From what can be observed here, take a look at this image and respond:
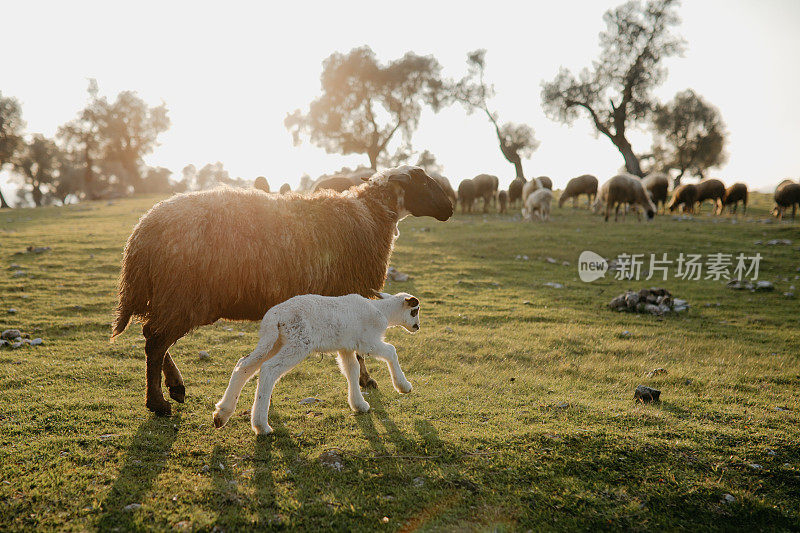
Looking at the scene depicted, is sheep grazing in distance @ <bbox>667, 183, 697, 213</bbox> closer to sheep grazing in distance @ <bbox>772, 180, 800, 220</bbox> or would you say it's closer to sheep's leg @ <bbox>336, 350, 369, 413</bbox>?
sheep grazing in distance @ <bbox>772, 180, 800, 220</bbox>

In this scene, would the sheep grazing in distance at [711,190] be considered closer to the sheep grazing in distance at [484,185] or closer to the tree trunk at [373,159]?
the sheep grazing in distance at [484,185]

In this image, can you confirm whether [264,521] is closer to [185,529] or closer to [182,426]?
[185,529]

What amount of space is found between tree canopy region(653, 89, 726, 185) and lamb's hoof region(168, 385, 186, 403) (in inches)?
1999

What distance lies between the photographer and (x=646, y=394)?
19.0 feet

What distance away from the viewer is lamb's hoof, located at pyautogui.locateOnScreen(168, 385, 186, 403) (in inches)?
213

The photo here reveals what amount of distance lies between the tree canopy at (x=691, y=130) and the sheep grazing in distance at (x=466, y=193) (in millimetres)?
25877

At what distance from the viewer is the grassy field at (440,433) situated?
355cm

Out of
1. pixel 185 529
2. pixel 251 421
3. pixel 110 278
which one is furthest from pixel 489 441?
pixel 110 278

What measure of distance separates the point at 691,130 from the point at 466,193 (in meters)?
31.2

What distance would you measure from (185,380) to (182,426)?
1.45 meters

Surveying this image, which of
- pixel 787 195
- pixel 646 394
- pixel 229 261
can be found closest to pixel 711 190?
pixel 787 195

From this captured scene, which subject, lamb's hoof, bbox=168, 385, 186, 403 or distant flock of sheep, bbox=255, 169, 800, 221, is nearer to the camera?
lamb's hoof, bbox=168, 385, 186, 403

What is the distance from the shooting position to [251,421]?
A: 4660 mm

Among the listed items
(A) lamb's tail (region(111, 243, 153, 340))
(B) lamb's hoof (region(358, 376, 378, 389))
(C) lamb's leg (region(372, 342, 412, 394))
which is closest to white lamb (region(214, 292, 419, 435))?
(C) lamb's leg (region(372, 342, 412, 394))
